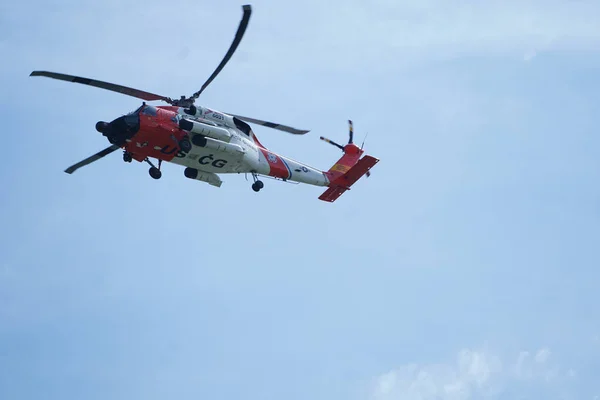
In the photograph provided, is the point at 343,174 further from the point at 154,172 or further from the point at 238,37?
the point at 238,37

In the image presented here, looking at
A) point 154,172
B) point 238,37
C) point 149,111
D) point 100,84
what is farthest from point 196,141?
point 238,37

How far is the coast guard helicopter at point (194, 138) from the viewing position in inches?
1224

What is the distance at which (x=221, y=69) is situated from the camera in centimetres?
3089

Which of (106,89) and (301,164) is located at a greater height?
(301,164)

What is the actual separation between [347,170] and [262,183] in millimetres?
5085

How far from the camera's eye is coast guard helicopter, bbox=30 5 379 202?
102ft

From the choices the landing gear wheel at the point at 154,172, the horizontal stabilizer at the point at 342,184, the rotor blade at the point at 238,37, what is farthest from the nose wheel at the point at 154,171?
the horizontal stabilizer at the point at 342,184

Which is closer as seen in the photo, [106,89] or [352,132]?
[106,89]

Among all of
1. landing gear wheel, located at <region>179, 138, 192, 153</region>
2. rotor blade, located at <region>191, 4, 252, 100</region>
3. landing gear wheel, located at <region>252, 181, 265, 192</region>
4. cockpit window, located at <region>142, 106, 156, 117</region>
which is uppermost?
rotor blade, located at <region>191, 4, 252, 100</region>

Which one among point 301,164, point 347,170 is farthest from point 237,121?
Answer: point 347,170

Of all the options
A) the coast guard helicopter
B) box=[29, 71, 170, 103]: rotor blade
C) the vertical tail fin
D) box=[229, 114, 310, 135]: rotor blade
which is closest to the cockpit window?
the coast guard helicopter

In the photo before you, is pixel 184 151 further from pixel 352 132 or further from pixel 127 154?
pixel 352 132

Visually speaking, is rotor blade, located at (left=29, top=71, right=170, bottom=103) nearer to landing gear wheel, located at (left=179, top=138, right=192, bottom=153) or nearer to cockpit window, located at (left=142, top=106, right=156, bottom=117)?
cockpit window, located at (left=142, top=106, right=156, bottom=117)

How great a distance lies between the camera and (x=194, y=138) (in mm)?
32438
